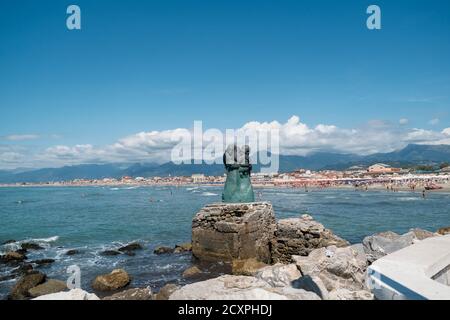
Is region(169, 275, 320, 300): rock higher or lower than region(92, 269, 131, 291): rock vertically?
higher

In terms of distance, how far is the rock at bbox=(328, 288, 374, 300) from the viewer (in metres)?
4.04

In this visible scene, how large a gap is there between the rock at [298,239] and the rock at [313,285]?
25.1 ft

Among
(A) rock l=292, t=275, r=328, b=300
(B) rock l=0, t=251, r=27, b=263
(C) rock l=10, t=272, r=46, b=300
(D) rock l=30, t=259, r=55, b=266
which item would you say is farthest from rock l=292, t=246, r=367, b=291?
(B) rock l=0, t=251, r=27, b=263

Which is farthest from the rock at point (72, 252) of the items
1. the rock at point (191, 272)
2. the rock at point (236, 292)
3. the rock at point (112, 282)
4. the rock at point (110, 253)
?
the rock at point (236, 292)

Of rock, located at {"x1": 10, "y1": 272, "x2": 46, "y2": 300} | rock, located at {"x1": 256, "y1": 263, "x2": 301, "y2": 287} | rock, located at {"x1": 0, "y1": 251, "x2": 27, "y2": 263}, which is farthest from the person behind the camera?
rock, located at {"x1": 0, "y1": 251, "x2": 27, "y2": 263}

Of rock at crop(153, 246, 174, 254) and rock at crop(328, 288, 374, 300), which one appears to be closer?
rock at crop(328, 288, 374, 300)

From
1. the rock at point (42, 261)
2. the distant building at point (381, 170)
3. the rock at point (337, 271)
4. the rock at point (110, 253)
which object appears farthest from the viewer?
the distant building at point (381, 170)

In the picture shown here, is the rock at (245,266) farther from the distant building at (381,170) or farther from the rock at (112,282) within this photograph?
the distant building at (381,170)

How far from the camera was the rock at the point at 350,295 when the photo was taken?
159 inches

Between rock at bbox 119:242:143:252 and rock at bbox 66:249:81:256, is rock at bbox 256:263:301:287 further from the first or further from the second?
rock at bbox 66:249:81:256

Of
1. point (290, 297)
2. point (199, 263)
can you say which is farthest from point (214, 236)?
point (290, 297)

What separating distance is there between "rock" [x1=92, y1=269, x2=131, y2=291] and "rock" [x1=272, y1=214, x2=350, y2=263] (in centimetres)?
543

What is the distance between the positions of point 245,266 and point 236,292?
657 centimetres
